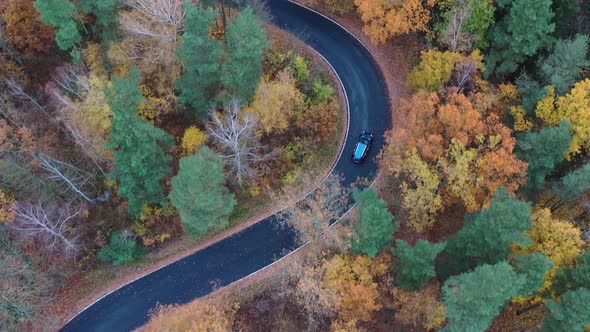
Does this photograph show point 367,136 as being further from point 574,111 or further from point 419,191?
point 574,111

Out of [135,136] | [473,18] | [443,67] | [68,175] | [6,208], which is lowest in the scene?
[6,208]

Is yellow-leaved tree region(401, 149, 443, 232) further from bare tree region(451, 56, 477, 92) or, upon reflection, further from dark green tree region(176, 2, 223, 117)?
dark green tree region(176, 2, 223, 117)

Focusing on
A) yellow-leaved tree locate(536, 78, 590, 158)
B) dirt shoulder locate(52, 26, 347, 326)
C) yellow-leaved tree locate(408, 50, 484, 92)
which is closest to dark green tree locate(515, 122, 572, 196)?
yellow-leaved tree locate(536, 78, 590, 158)

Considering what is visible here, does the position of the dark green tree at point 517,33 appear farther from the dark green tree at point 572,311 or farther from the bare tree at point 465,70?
the dark green tree at point 572,311

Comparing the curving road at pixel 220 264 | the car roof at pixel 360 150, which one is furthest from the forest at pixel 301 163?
the car roof at pixel 360 150

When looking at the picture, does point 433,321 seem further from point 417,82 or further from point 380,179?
point 417,82

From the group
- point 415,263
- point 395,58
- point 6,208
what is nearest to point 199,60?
point 6,208
